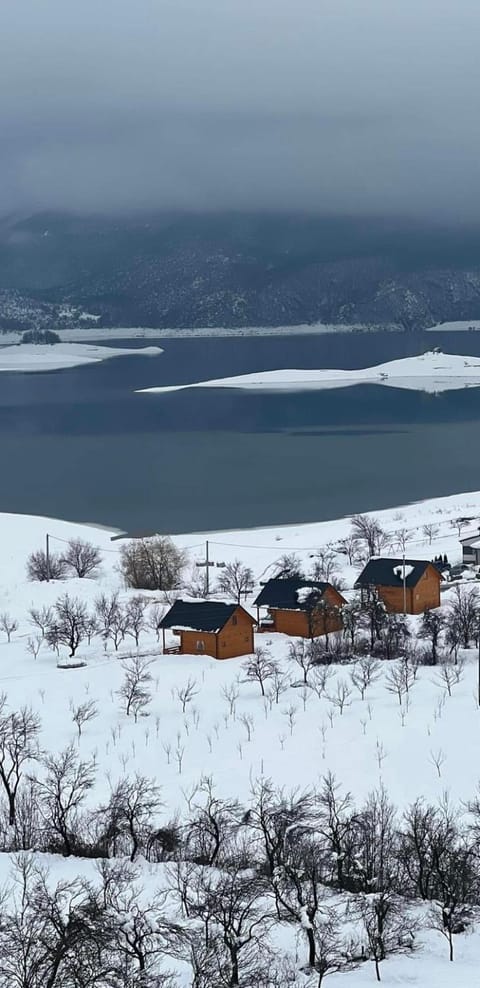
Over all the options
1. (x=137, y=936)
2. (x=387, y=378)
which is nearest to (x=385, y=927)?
(x=137, y=936)

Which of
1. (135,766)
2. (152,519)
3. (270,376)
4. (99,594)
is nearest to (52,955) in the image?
A: (135,766)

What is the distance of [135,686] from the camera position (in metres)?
16.8

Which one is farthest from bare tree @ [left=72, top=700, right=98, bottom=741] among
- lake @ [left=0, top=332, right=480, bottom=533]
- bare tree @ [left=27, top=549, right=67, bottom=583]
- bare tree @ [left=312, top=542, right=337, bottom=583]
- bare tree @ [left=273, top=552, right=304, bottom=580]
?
lake @ [left=0, top=332, right=480, bottom=533]

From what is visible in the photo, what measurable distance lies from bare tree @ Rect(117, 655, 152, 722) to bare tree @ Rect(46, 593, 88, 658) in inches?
56.8

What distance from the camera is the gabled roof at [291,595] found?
2056 centimetres

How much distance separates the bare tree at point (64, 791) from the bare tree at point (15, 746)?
267 mm

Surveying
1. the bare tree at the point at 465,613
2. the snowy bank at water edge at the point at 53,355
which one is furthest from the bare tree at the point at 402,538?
the snowy bank at water edge at the point at 53,355

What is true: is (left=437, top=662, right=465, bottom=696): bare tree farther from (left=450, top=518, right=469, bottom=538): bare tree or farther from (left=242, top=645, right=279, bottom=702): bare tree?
(left=450, top=518, right=469, bottom=538): bare tree

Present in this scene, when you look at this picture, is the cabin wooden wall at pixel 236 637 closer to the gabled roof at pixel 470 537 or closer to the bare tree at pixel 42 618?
the bare tree at pixel 42 618

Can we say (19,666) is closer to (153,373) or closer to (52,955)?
(52,955)

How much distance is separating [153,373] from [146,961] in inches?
4206

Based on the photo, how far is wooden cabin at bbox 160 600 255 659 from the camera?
1939cm

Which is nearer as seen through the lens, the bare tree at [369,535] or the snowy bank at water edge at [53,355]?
the bare tree at [369,535]

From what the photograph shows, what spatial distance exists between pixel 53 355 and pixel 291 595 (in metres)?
126
